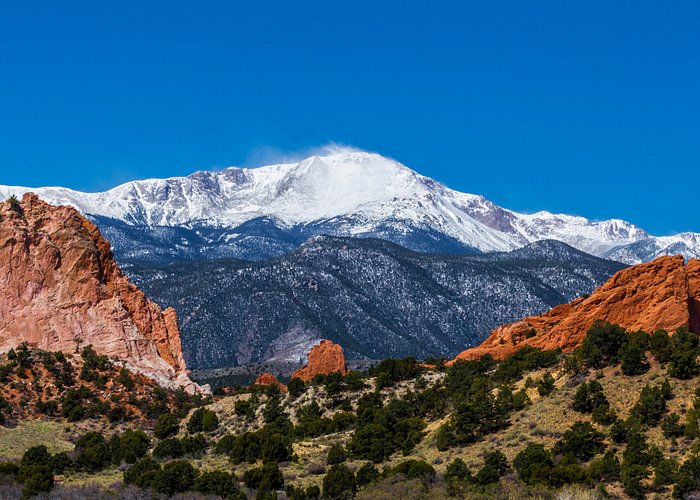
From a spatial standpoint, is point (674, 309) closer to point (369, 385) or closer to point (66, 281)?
point (369, 385)

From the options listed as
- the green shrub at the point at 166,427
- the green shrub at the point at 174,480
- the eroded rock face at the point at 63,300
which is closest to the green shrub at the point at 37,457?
the green shrub at the point at 174,480

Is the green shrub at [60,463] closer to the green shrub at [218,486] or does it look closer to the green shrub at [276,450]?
the green shrub at [218,486]

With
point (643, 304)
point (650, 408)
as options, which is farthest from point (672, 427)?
point (643, 304)

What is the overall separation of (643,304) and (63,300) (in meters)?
56.6

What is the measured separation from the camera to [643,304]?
8038 centimetres

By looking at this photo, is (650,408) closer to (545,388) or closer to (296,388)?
(545,388)

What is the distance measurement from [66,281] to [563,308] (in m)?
50.8

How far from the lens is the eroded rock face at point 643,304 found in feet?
253

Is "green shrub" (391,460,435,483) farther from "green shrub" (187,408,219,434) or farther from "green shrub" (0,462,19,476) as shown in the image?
"green shrub" (187,408,219,434)

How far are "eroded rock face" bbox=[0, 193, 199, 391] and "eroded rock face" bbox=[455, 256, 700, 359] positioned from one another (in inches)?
1565

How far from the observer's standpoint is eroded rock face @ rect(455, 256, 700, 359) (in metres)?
77.0

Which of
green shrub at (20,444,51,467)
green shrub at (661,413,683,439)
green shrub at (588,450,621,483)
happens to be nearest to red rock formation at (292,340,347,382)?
green shrub at (20,444,51,467)

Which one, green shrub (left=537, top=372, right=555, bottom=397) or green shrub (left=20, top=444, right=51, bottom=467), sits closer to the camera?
green shrub (left=20, top=444, right=51, bottom=467)

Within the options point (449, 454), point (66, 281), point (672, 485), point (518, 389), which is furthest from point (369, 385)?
point (672, 485)
